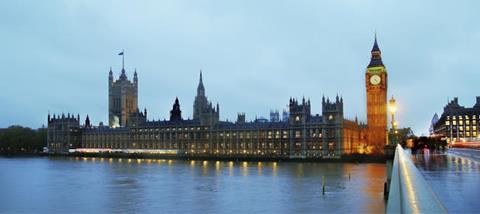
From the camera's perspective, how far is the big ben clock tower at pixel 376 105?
154500 mm

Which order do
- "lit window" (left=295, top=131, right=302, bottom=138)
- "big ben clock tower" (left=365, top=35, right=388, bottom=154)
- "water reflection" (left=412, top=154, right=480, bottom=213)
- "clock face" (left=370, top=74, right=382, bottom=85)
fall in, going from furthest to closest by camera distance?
"clock face" (left=370, top=74, right=382, bottom=85)
"big ben clock tower" (left=365, top=35, right=388, bottom=154)
"lit window" (left=295, top=131, right=302, bottom=138)
"water reflection" (left=412, top=154, right=480, bottom=213)

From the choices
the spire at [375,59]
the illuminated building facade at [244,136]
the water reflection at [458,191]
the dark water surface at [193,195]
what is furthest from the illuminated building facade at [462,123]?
the water reflection at [458,191]

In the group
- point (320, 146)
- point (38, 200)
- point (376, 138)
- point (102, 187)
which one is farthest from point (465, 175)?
point (376, 138)

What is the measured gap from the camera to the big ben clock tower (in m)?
154

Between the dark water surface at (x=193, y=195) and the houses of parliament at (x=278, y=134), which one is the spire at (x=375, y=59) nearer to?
the houses of parliament at (x=278, y=134)

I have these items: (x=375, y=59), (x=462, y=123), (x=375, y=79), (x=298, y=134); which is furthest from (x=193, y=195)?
(x=462, y=123)

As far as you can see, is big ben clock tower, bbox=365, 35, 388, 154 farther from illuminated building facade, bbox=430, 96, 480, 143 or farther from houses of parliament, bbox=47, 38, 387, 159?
illuminated building facade, bbox=430, 96, 480, 143

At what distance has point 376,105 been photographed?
156 m

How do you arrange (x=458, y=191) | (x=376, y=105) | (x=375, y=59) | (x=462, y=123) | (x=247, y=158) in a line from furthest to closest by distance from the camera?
(x=462, y=123), (x=375, y=59), (x=376, y=105), (x=247, y=158), (x=458, y=191)

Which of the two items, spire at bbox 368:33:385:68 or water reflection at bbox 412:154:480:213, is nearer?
water reflection at bbox 412:154:480:213

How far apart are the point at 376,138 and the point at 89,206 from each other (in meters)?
121

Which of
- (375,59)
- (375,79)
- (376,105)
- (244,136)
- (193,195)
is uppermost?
(375,59)

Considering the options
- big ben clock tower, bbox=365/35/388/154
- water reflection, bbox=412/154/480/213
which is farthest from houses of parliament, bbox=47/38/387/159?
water reflection, bbox=412/154/480/213

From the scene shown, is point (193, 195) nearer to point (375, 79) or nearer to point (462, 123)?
point (375, 79)
